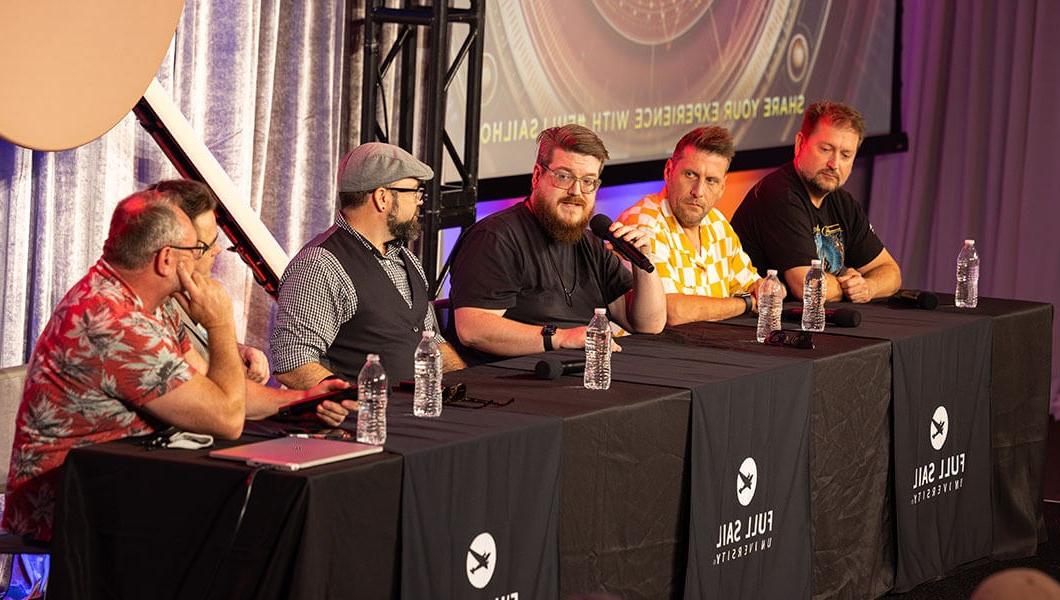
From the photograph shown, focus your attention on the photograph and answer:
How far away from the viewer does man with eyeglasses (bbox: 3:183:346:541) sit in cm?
299

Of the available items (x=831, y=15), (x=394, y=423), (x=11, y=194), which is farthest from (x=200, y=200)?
(x=831, y=15)

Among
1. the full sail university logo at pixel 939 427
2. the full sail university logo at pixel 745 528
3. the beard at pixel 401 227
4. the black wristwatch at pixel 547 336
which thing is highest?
the beard at pixel 401 227

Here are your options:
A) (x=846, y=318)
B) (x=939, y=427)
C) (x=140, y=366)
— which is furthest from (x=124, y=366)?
(x=939, y=427)

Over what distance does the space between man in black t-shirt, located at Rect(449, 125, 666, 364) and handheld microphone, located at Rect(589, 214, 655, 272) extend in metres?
0.02

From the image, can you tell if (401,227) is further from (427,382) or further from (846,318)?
(846,318)

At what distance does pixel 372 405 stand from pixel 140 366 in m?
0.45

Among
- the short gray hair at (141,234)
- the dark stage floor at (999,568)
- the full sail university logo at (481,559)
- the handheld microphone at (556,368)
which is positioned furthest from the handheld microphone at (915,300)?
the short gray hair at (141,234)

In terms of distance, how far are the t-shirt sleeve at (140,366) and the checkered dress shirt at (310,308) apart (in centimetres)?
89

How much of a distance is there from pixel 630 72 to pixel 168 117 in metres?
2.77

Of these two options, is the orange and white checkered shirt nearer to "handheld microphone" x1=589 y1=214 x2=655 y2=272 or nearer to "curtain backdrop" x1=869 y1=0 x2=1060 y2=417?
"handheld microphone" x1=589 y1=214 x2=655 y2=272

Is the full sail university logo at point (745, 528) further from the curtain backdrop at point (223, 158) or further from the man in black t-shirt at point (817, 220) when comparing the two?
the curtain backdrop at point (223, 158)

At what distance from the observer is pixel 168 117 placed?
455 cm

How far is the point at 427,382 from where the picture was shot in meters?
3.35

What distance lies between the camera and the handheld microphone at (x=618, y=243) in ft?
14.2
